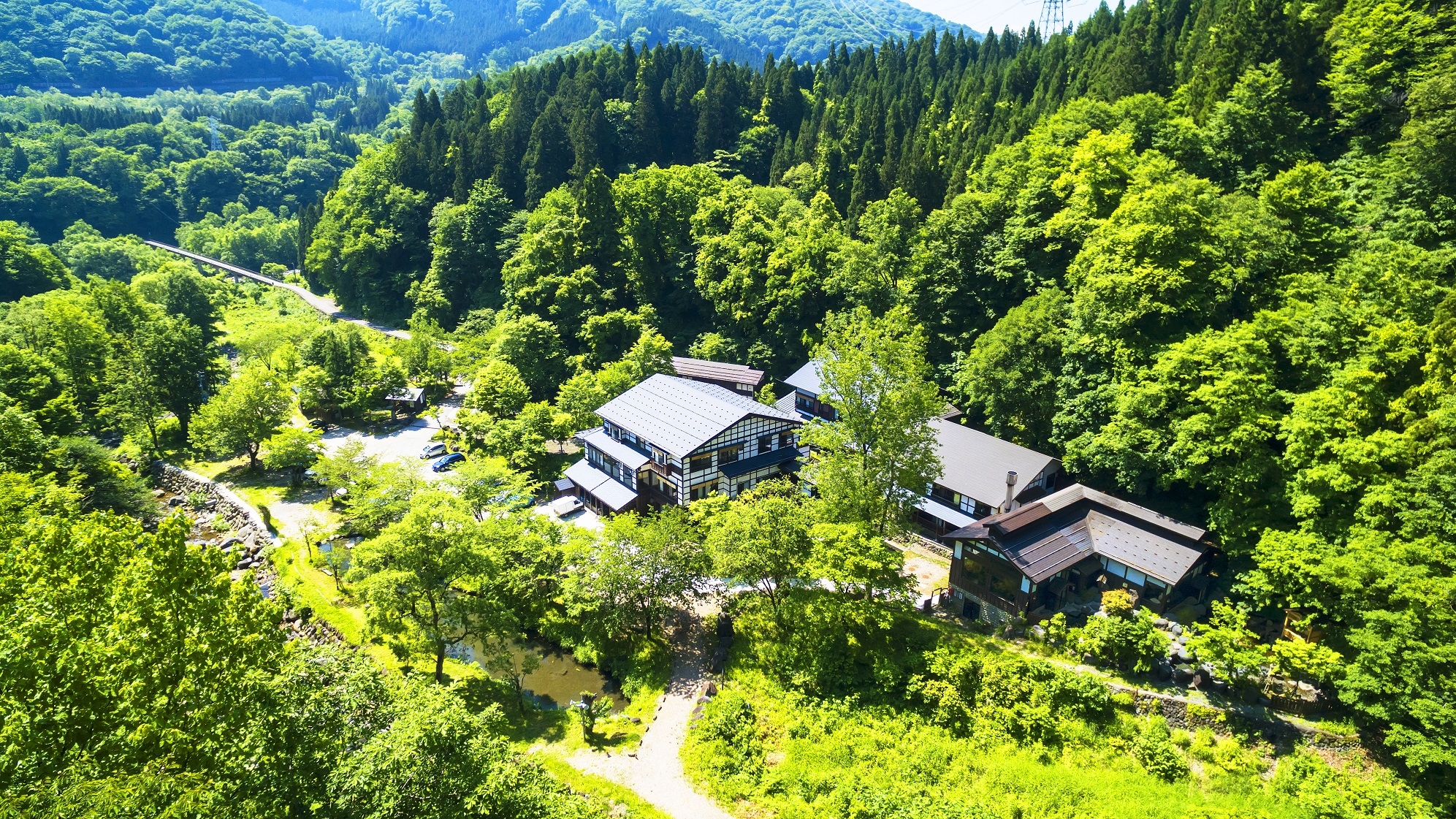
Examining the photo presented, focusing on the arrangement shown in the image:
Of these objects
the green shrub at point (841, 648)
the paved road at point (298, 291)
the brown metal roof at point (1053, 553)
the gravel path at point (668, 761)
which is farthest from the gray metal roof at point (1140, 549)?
the paved road at point (298, 291)

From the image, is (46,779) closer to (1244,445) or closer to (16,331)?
(1244,445)

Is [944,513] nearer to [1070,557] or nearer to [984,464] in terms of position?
[984,464]

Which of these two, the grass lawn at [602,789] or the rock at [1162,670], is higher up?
the rock at [1162,670]

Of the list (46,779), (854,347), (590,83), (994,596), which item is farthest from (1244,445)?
(590,83)

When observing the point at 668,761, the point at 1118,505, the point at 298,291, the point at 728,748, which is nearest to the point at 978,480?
the point at 1118,505

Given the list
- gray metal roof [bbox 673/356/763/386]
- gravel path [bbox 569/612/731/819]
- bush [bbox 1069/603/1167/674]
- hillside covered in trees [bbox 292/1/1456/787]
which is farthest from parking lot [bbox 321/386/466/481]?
bush [bbox 1069/603/1167/674]

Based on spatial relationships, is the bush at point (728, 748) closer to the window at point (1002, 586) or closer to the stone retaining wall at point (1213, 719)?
the window at point (1002, 586)
